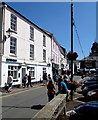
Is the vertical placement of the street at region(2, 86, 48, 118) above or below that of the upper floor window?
below

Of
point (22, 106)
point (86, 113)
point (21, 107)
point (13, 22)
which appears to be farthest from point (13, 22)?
point (86, 113)

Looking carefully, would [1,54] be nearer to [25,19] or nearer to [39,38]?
[25,19]

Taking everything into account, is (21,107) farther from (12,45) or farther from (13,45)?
(13,45)

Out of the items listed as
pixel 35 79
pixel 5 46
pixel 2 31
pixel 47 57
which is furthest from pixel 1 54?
pixel 47 57

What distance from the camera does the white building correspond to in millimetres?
15305

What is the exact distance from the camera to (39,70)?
24.5m

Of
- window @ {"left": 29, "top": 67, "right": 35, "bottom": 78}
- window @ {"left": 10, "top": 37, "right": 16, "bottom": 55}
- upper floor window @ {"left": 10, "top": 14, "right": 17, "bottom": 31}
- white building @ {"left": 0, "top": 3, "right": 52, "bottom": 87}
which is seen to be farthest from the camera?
window @ {"left": 29, "top": 67, "right": 35, "bottom": 78}

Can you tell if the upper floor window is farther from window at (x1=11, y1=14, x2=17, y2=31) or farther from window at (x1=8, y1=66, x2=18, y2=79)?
window at (x1=8, y1=66, x2=18, y2=79)

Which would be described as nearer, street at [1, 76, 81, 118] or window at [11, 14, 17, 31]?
street at [1, 76, 81, 118]

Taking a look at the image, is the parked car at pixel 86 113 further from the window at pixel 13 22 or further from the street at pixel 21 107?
the window at pixel 13 22

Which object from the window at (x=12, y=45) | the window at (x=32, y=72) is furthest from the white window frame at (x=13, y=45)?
the window at (x=32, y=72)

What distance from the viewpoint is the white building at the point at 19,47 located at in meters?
15.3

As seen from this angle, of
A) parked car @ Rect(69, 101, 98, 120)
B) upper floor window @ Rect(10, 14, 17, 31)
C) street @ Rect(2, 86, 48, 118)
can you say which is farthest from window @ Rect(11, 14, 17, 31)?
parked car @ Rect(69, 101, 98, 120)

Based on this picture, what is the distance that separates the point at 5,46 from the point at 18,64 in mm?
3160
